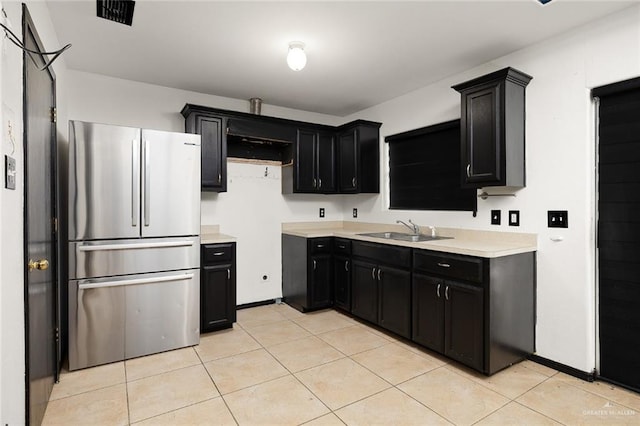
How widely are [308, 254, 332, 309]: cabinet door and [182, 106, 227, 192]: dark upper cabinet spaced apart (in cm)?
130

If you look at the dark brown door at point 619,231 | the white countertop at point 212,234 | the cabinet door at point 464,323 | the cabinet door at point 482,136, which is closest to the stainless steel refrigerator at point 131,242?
the white countertop at point 212,234

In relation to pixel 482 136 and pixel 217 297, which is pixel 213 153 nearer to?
pixel 217 297

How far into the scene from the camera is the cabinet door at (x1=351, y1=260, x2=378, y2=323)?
3383 mm

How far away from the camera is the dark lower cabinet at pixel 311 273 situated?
12.6ft

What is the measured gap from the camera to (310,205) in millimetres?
4605

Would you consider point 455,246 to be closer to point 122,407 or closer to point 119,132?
point 122,407

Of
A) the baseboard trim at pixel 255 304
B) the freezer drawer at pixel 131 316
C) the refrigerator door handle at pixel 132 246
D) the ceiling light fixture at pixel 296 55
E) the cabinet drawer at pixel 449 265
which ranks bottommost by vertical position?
the baseboard trim at pixel 255 304

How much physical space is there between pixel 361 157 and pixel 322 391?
2.64 meters

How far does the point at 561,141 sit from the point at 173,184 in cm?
304

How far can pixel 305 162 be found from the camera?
4.18m

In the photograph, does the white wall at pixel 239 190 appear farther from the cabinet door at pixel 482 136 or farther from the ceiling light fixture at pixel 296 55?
the cabinet door at pixel 482 136

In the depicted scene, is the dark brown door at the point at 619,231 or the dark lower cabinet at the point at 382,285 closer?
the dark brown door at the point at 619,231

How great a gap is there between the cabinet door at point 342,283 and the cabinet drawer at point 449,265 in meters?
0.98

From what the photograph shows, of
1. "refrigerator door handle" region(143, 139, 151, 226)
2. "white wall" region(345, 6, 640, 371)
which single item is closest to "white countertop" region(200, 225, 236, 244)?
"refrigerator door handle" region(143, 139, 151, 226)
